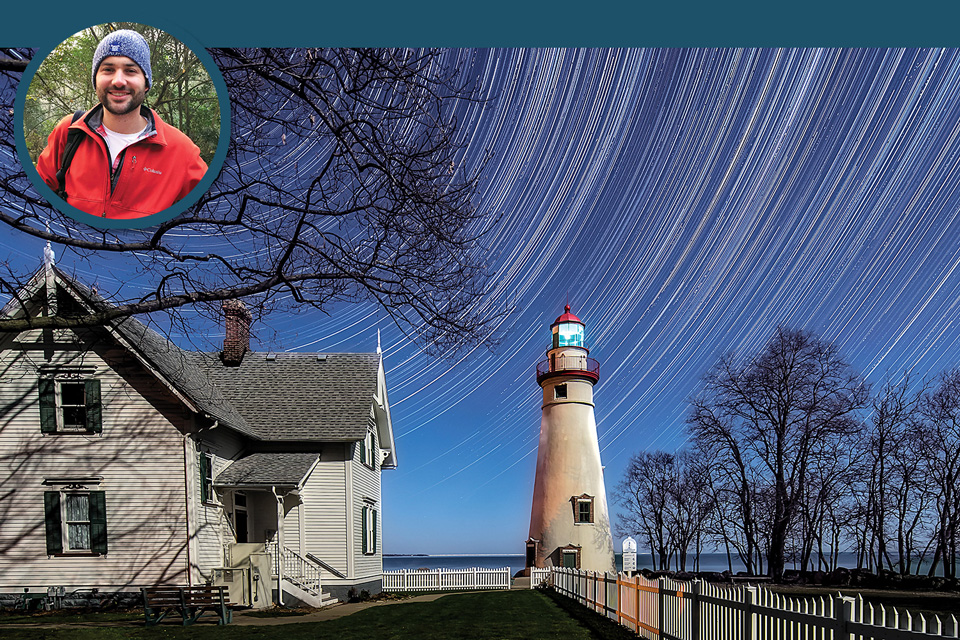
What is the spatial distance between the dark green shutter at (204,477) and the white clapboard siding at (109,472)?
1.34ft

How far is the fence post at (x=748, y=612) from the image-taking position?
13.9 feet

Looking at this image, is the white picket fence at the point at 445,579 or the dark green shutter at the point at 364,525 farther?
the white picket fence at the point at 445,579

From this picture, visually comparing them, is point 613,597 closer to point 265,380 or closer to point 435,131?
point 435,131

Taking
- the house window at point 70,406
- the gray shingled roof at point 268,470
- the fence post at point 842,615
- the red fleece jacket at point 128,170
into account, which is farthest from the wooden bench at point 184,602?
the fence post at point 842,615

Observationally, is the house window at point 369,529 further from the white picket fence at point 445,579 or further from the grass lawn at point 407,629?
the grass lawn at point 407,629

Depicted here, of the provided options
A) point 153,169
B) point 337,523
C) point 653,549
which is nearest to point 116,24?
point 153,169

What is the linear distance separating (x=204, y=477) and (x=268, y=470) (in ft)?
3.39

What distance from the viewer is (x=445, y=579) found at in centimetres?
1770

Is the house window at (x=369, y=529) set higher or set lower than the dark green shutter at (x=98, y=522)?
lower

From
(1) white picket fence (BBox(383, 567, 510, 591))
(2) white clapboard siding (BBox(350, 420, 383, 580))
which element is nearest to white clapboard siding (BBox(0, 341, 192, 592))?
(2) white clapboard siding (BBox(350, 420, 383, 580))

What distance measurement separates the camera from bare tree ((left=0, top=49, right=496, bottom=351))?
15.3 ft

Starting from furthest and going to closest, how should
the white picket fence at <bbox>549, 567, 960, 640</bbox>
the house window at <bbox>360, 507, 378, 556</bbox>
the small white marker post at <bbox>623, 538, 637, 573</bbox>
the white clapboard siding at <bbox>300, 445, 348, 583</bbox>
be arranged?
the small white marker post at <bbox>623, 538, 637, 573</bbox>
the house window at <bbox>360, 507, 378, 556</bbox>
the white clapboard siding at <bbox>300, 445, 348, 583</bbox>
the white picket fence at <bbox>549, 567, 960, 640</bbox>

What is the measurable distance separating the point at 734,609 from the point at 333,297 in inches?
136

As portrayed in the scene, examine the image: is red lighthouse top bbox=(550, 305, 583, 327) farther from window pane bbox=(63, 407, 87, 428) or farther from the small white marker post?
window pane bbox=(63, 407, 87, 428)
